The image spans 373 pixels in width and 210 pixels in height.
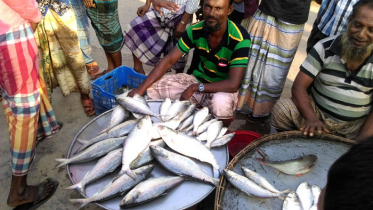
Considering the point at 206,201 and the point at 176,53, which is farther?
the point at 176,53

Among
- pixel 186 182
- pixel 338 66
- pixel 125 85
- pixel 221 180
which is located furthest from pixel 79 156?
pixel 338 66

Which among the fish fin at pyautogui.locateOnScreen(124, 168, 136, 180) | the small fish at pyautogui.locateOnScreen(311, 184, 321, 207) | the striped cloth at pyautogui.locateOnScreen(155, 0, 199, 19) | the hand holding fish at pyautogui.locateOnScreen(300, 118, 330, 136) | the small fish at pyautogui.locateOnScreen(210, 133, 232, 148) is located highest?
the striped cloth at pyautogui.locateOnScreen(155, 0, 199, 19)

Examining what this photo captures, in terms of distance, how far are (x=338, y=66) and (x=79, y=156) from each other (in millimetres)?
2352

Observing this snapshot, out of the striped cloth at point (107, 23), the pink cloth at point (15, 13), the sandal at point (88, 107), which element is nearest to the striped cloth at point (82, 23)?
the striped cloth at point (107, 23)

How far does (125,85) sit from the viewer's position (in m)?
3.71

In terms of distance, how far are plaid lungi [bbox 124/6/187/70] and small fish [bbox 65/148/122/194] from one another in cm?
219

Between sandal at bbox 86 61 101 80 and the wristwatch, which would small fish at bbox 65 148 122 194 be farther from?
sandal at bbox 86 61 101 80

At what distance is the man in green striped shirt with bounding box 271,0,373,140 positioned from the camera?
94.0 inches

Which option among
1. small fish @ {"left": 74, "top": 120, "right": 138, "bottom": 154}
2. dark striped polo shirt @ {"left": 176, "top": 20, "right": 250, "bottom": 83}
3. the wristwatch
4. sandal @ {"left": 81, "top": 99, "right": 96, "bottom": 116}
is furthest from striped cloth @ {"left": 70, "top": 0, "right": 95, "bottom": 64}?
small fish @ {"left": 74, "top": 120, "right": 138, "bottom": 154}

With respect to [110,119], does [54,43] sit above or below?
above

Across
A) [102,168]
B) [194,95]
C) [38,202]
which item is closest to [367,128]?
[194,95]

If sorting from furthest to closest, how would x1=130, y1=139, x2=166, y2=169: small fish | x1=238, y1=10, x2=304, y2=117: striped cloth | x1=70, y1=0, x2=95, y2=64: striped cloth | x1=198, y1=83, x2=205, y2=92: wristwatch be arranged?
1. x1=70, y1=0, x2=95, y2=64: striped cloth
2. x1=238, y1=10, x2=304, y2=117: striped cloth
3. x1=198, y1=83, x2=205, y2=92: wristwatch
4. x1=130, y1=139, x2=166, y2=169: small fish

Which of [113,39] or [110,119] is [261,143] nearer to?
[110,119]

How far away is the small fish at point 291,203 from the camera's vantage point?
5.89ft
